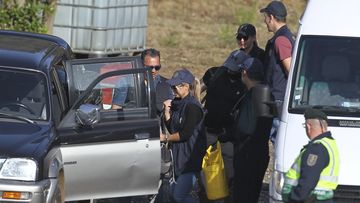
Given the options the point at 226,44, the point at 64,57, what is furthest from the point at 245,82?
the point at 226,44

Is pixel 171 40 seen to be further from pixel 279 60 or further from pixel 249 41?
pixel 279 60

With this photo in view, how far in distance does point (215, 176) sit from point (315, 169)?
2.73 m

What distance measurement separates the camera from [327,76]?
9344 millimetres

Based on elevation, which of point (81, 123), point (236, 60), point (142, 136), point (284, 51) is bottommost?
point (142, 136)

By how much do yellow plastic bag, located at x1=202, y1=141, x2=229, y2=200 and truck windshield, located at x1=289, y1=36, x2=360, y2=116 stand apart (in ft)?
4.29

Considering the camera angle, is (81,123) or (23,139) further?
(81,123)

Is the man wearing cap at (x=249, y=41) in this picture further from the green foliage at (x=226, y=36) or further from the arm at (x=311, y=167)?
the green foliage at (x=226, y=36)

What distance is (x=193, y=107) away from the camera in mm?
10117

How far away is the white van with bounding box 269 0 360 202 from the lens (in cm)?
873

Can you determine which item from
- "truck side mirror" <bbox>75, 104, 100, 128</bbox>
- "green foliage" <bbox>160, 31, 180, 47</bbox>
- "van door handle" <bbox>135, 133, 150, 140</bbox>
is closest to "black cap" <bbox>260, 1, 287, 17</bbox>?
"van door handle" <bbox>135, 133, 150, 140</bbox>

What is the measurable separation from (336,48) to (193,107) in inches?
61.0

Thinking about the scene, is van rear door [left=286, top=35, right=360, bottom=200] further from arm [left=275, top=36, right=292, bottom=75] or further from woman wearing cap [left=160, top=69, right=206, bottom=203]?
woman wearing cap [left=160, top=69, right=206, bottom=203]

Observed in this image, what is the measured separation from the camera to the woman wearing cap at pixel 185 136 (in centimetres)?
1014

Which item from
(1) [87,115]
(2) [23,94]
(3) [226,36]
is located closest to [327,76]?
(1) [87,115]
